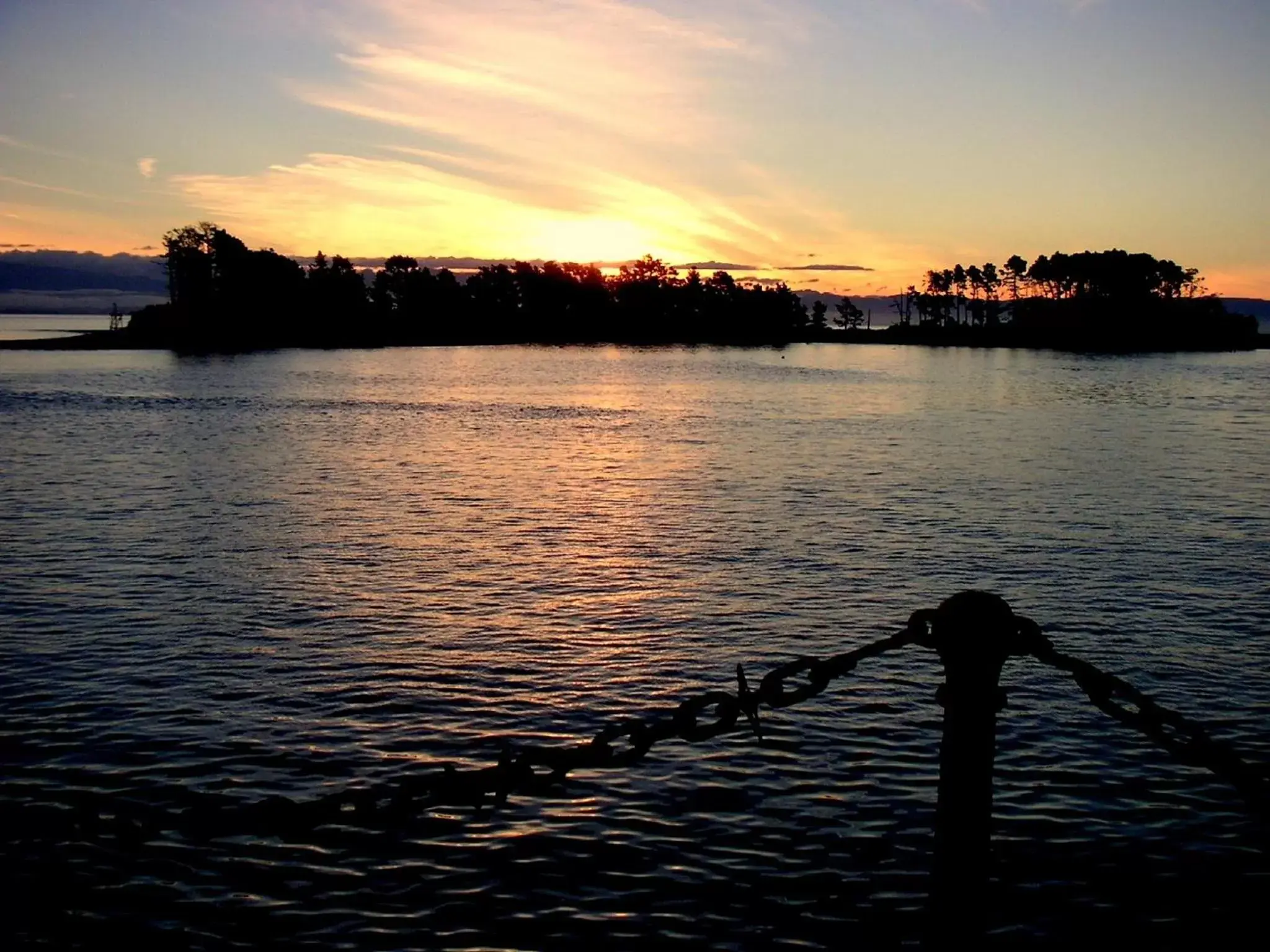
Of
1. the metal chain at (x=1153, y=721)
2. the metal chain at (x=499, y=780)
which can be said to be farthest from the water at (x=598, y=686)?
the metal chain at (x=1153, y=721)

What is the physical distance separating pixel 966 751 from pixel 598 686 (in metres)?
13.6

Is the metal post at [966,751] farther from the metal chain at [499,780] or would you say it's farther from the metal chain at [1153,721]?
the metal chain at [499,780]

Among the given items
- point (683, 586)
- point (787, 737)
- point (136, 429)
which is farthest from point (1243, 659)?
point (136, 429)

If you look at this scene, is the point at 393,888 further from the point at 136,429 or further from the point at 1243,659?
the point at 136,429

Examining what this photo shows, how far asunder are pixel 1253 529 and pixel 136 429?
6560 centimetres

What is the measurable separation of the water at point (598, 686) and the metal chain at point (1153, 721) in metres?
5.44

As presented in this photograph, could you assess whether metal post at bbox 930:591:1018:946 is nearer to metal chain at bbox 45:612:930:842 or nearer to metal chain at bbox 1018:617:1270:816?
metal chain at bbox 1018:617:1270:816

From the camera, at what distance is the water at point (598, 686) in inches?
466

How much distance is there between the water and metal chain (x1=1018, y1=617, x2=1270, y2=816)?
5.44m

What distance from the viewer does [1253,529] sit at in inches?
1464

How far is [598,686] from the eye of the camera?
62.6 ft

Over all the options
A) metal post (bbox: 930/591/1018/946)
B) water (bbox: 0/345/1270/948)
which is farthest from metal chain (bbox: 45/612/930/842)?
water (bbox: 0/345/1270/948)

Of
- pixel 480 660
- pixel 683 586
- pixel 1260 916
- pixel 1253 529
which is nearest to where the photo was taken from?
pixel 1260 916

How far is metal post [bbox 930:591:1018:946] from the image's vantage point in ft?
18.6
